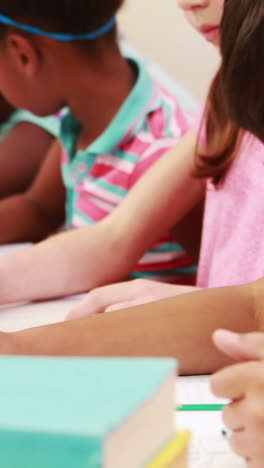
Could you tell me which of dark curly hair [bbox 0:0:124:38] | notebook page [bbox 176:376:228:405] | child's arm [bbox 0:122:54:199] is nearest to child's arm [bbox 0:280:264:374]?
notebook page [bbox 176:376:228:405]

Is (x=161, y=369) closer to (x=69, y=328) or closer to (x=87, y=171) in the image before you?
(x=69, y=328)

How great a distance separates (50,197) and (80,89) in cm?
24

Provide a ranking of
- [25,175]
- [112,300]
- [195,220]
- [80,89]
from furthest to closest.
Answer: [25,175] < [80,89] < [195,220] < [112,300]

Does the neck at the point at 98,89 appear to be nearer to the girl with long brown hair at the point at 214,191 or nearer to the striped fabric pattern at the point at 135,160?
the striped fabric pattern at the point at 135,160

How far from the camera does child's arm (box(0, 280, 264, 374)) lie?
18.3 inches

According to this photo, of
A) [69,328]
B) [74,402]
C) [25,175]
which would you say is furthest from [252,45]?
[25,175]

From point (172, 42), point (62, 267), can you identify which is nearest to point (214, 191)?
point (62, 267)

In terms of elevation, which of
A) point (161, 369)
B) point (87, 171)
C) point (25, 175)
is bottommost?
point (25, 175)

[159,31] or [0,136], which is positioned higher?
[159,31]

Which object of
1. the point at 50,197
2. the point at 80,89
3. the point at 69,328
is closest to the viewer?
the point at 69,328

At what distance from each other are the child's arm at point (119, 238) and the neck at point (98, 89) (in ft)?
0.87

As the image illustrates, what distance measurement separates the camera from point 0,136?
147 centimetres

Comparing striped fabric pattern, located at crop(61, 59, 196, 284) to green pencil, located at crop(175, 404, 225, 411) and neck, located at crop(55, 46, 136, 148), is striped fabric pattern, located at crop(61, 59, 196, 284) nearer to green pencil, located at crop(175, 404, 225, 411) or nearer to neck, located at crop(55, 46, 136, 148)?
neck, located at crop(55, 46, 136, 148)

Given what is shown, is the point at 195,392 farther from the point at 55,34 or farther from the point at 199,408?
the point at 55,34
